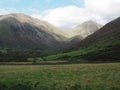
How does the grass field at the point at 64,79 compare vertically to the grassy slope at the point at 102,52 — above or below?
below

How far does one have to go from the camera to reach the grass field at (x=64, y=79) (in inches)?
1996

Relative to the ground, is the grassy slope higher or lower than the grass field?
higher

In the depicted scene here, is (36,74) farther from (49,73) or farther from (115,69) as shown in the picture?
(115,69)

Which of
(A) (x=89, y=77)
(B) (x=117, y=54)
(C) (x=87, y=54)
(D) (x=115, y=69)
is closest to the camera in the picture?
(A) (x=89, y=77)

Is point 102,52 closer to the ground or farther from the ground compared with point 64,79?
farther from the ground

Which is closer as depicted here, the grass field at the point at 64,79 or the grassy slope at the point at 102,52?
the grass field at the point at 64,79

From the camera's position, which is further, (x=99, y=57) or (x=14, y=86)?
(x=99, y=57)

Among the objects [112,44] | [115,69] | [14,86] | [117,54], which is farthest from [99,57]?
[14,86]

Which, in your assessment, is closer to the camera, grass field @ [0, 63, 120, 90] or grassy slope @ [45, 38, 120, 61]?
grass field @ [0, 63, 120, 90]

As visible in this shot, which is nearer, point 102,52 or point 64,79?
point 64,79

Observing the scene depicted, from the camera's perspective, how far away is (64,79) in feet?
184

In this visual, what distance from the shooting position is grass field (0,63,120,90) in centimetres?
5069

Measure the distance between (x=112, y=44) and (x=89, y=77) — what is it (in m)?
125

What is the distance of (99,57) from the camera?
155500mm
